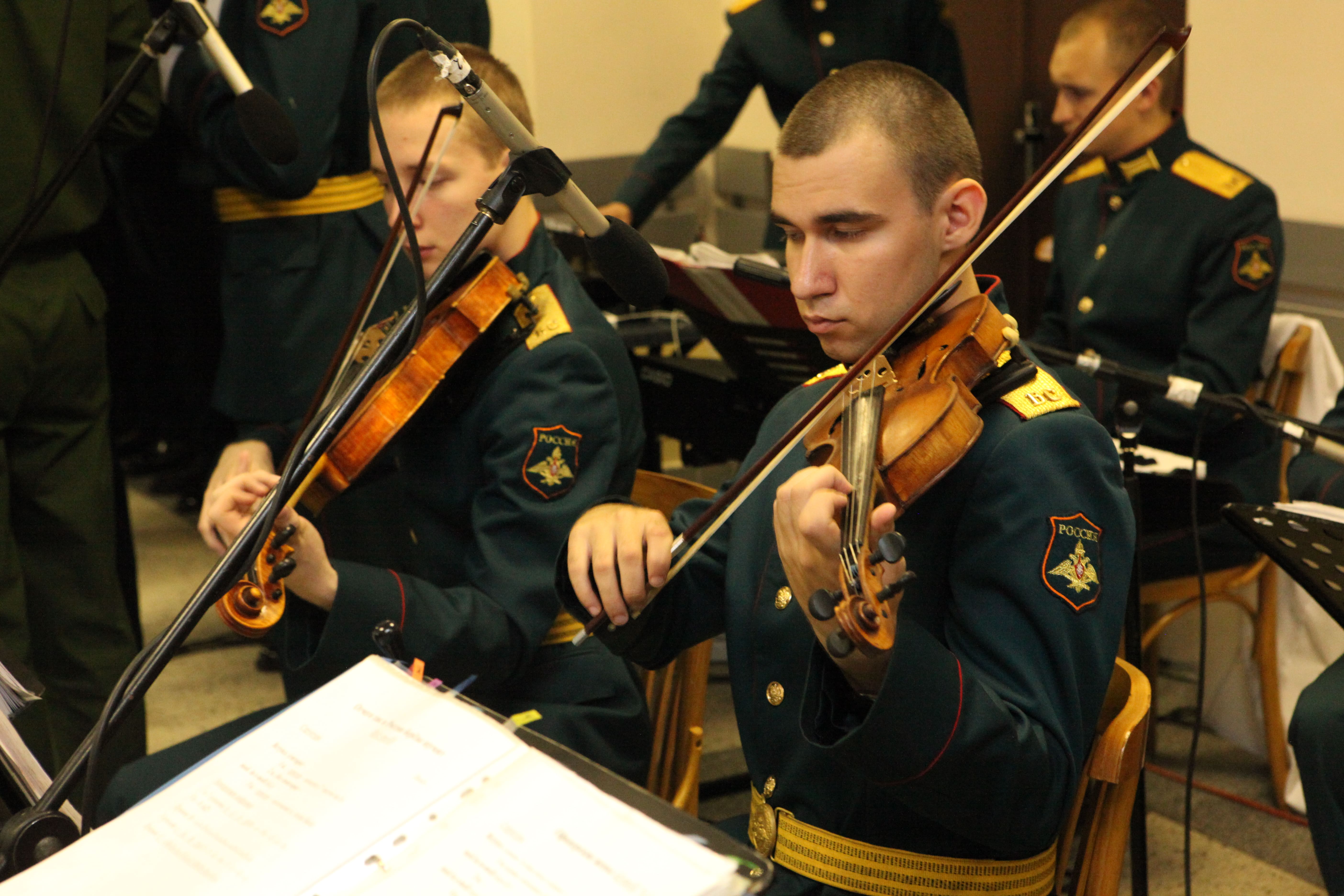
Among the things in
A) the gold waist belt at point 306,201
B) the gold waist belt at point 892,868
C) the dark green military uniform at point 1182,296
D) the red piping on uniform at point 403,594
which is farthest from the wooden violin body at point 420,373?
the dark green military uniform at point 1182,296

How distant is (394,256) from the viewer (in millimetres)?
1222

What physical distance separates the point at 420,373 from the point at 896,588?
81cm

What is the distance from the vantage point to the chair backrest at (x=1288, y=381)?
224cm

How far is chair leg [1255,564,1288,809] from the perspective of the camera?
227cm

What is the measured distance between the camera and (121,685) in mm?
946

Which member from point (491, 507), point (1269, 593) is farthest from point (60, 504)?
point (1269, 593)

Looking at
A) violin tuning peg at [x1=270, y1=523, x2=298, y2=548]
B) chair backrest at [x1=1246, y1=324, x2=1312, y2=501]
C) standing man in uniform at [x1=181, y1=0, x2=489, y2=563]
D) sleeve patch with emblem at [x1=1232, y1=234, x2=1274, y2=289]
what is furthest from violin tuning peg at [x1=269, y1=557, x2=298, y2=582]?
sleeve patch with emblem at [x1=1232, y1=234, x2=1274, y2=289]

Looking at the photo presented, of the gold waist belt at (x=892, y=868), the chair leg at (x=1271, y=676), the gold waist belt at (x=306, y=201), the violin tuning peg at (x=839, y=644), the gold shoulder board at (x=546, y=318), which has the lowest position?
the chair leg at (x=1271, y=676)

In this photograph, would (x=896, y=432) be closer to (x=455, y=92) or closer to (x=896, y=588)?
(x=896, y=588)

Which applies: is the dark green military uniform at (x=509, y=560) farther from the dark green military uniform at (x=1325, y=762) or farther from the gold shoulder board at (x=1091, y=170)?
the gold shoulder board at (x=1091, y=170)

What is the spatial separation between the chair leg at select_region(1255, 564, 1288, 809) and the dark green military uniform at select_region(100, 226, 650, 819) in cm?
126

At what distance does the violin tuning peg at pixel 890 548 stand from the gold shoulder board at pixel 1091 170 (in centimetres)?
200

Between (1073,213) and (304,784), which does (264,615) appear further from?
(1073,213)

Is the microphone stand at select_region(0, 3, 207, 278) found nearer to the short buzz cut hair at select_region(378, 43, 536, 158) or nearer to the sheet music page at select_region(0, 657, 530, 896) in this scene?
the short buzz cut hair at select_region(378, 43, 536, 158)
